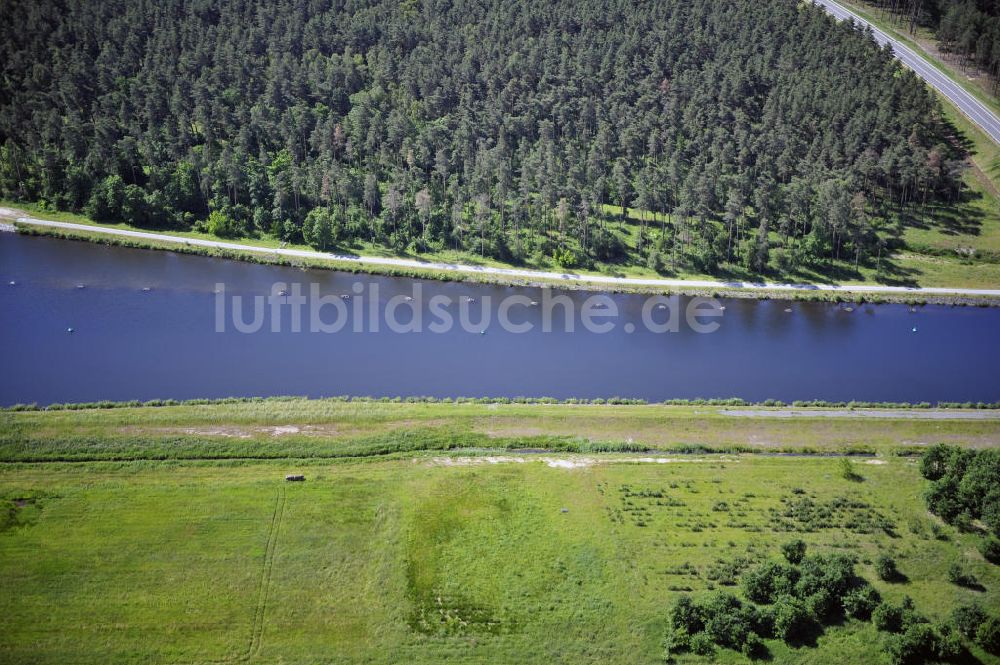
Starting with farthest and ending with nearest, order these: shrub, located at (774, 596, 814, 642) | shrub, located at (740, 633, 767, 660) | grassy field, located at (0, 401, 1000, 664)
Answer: grassy field, located at (0, 401, 1000, 664), shrub, located at (774, 596, 814, 642), shrub, located at (740, 633, 767, 660)

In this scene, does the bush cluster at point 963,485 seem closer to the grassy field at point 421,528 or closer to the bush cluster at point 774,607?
the grassy field at point 421,528

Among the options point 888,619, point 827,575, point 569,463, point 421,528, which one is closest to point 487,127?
point 569,463

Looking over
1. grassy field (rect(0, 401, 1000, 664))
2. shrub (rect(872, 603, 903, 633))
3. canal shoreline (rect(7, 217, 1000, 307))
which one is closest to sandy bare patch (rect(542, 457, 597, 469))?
grassy field (rect(0, 401, 1000, 664))

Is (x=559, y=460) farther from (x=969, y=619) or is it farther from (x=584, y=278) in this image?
(x=584, y=278)

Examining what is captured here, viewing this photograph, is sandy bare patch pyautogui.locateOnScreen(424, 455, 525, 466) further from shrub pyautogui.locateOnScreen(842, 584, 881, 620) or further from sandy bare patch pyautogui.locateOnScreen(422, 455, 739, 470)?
shrub pyautogui.locateOnScreen(842, 584, 881, 620)

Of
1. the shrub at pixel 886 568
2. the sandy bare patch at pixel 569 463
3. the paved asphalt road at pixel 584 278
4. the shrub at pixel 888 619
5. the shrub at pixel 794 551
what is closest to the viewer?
the shrub at pixel 888 619

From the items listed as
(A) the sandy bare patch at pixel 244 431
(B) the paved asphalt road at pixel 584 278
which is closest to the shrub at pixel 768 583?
(A) the sandy bare patch at pixel 244 431
